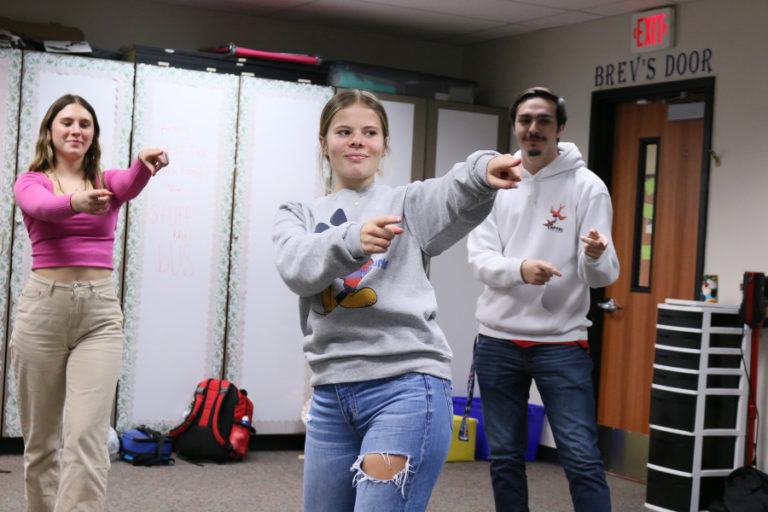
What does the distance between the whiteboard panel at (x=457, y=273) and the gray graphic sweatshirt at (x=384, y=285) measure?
11.7ft

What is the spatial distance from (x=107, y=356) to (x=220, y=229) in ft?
7.14

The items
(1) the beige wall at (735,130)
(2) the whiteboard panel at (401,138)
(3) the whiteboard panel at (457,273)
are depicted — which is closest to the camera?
(1) the beige wall at (735,130)

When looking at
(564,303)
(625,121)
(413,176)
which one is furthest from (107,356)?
(625,121)

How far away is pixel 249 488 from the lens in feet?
14.2

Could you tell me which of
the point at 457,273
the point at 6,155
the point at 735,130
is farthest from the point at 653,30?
the point at 6,155

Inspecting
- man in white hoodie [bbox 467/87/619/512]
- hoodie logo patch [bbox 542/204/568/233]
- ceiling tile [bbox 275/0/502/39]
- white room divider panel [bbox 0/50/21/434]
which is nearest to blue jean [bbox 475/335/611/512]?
man in white hoodie [bbox 467/87/619/512]

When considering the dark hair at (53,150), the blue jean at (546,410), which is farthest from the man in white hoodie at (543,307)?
the dark hair at (53,150)

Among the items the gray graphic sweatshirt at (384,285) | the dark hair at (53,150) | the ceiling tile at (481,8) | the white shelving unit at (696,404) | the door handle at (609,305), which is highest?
the ceiling tile at (481,8)

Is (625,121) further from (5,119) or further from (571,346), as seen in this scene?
(5,119)

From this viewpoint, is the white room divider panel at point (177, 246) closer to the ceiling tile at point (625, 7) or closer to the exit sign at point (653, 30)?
the ceiling tile at point (625, 7)

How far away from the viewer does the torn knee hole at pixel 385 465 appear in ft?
5.66

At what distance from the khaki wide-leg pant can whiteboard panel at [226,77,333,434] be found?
2.12 meters

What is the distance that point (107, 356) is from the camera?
2863 millimetres

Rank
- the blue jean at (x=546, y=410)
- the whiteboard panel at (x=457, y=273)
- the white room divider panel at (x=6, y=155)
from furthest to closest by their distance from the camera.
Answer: the whiteboard panel at (x=457, y=273)
the white room divider panel at (x=6, y=155)
the blue jean at (x=546, y=410)
